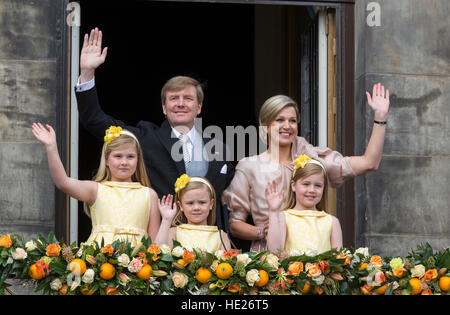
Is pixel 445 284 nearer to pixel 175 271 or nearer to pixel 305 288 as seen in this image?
pixel 305 288

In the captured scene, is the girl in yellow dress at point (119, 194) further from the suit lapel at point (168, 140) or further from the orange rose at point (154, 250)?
A: the orange rose at point (154, 250)

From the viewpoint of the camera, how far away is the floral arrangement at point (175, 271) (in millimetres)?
5113

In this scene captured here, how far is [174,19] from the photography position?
492 inches

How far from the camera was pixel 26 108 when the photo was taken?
284 inches

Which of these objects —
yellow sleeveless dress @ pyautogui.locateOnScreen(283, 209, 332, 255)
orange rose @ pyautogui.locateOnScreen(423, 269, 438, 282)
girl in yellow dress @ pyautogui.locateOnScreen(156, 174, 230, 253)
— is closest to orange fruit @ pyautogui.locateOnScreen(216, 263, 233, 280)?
girl in yellow dress @ pyautogui.locateOnScreen(156, 174, 230, 253)

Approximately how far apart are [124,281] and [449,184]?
11.4 ft

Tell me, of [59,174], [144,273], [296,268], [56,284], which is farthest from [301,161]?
[56,284]

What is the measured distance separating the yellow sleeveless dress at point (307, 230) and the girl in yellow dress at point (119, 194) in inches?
35.6

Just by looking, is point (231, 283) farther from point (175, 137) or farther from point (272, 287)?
point (175, 137)

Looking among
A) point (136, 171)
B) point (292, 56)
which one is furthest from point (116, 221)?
point (292, 56)

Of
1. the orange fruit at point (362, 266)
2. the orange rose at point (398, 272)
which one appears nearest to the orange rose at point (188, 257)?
the orange fruit at point (362, 266)

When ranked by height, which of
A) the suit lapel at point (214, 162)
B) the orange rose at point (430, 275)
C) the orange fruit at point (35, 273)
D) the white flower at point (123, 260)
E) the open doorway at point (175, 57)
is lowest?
the orange rose at point (430, 275)

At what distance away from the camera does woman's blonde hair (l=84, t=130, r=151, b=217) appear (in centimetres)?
605

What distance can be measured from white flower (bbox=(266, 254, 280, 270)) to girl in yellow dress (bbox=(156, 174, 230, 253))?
0.70 metres
